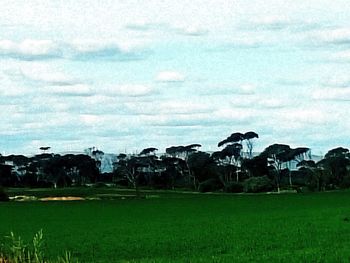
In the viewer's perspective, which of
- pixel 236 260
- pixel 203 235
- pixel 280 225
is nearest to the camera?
pixel 236 260

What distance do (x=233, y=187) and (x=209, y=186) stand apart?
7672 millimetres

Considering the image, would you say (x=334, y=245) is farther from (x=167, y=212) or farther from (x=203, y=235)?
(x=167, y=212)

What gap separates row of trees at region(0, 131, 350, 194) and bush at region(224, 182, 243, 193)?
0.48m

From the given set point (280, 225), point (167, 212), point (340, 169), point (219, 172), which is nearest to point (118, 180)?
point (219, 172)

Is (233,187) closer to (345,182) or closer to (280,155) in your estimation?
(345,182)

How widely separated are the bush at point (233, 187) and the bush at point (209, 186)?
4201mm

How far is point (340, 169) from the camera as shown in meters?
137

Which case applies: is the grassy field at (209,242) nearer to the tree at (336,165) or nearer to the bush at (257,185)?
the bush at (257,185)

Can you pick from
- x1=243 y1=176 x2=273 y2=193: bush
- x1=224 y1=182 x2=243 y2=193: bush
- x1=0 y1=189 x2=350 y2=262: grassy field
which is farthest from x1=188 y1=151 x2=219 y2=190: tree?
x1=0 y1=189 x2=350 y2=262: grassy field

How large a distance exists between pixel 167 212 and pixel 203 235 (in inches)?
1239

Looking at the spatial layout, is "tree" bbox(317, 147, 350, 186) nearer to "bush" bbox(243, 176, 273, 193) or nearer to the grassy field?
"bush" bbox(243, 176, 273, 193)

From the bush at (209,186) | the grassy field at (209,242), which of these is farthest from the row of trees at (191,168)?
the grassy field at (209,242)

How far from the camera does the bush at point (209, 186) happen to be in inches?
5394

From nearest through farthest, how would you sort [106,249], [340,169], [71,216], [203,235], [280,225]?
1. [106,249]
2. [203,235]
3. [280,225]
4. [71,216]
5. [340,169]
